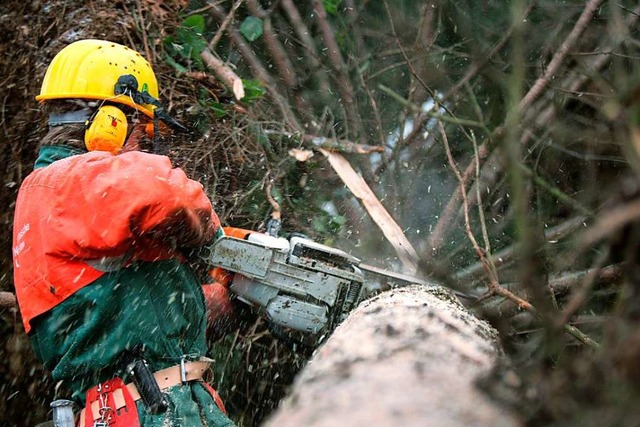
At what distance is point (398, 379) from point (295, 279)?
66.2 inches

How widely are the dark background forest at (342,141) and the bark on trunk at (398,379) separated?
128cm

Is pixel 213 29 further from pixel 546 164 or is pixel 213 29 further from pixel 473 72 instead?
pixel 546 164

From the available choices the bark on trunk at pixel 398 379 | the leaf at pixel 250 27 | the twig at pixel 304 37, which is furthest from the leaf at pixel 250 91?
the bark on trunk at pixel 398 379

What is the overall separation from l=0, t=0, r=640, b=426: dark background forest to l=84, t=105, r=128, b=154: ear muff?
A: 3.05ft

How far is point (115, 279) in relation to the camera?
8.15 feet

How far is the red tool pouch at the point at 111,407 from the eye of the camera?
246 cm

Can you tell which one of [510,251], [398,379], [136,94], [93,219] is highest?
[398,379]

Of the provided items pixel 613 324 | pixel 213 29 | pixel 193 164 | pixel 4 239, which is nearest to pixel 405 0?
pixel 213 29

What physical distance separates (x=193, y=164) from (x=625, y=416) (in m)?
3.19

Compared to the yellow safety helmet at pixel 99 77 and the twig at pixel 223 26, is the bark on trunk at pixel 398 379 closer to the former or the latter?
the yellow safety helmet at pixel 99 77

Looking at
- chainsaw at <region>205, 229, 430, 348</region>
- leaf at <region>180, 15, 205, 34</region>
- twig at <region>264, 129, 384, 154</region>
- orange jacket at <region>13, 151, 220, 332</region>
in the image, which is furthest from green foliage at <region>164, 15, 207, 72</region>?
orange jacket at <region>13, 151, 220, 332</region>

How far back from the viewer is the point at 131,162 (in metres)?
2.40

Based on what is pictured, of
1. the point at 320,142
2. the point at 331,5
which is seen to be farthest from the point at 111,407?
the point at 331,5

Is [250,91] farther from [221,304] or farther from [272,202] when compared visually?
[221,304]
